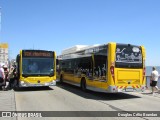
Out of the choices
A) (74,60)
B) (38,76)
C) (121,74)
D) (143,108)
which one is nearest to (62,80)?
(74,60)

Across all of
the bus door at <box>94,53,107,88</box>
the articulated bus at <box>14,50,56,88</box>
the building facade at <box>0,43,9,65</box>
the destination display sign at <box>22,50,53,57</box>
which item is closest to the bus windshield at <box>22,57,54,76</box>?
the articulated bus at <box>14,50,56,88</box>

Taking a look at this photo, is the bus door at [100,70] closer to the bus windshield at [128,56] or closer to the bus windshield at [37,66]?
the bus windshield at [128,56]

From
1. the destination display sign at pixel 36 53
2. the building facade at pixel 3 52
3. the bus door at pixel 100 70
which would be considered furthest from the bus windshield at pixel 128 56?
the building facade at pixel 3 52

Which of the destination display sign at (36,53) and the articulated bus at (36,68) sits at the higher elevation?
the destination display sign at (36,53)

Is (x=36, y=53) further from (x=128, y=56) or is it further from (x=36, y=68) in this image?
(x=128, y=56)

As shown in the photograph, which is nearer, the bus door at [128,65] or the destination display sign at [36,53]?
the bus door at [128,65]

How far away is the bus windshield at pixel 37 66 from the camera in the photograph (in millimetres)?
18672

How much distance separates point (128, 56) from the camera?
1490cm

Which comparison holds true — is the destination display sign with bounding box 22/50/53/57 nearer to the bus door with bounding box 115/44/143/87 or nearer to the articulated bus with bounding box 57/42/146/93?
the articulated bus with bounding box 57/42/146/93

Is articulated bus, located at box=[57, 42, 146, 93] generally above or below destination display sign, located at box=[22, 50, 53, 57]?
below

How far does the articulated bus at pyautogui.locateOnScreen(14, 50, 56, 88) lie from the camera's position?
1852cm

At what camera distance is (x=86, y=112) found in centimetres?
1062

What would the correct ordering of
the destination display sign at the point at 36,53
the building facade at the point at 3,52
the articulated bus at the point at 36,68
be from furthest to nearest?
1. the building facade at the point at 3,52
2. the destination display sign at the point at 36,53
3. the articulated bus at the point at 36,68

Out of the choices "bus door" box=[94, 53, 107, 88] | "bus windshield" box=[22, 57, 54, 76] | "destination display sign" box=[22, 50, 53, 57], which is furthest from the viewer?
"destination display sign" box=[22, 50, 53, 57]
